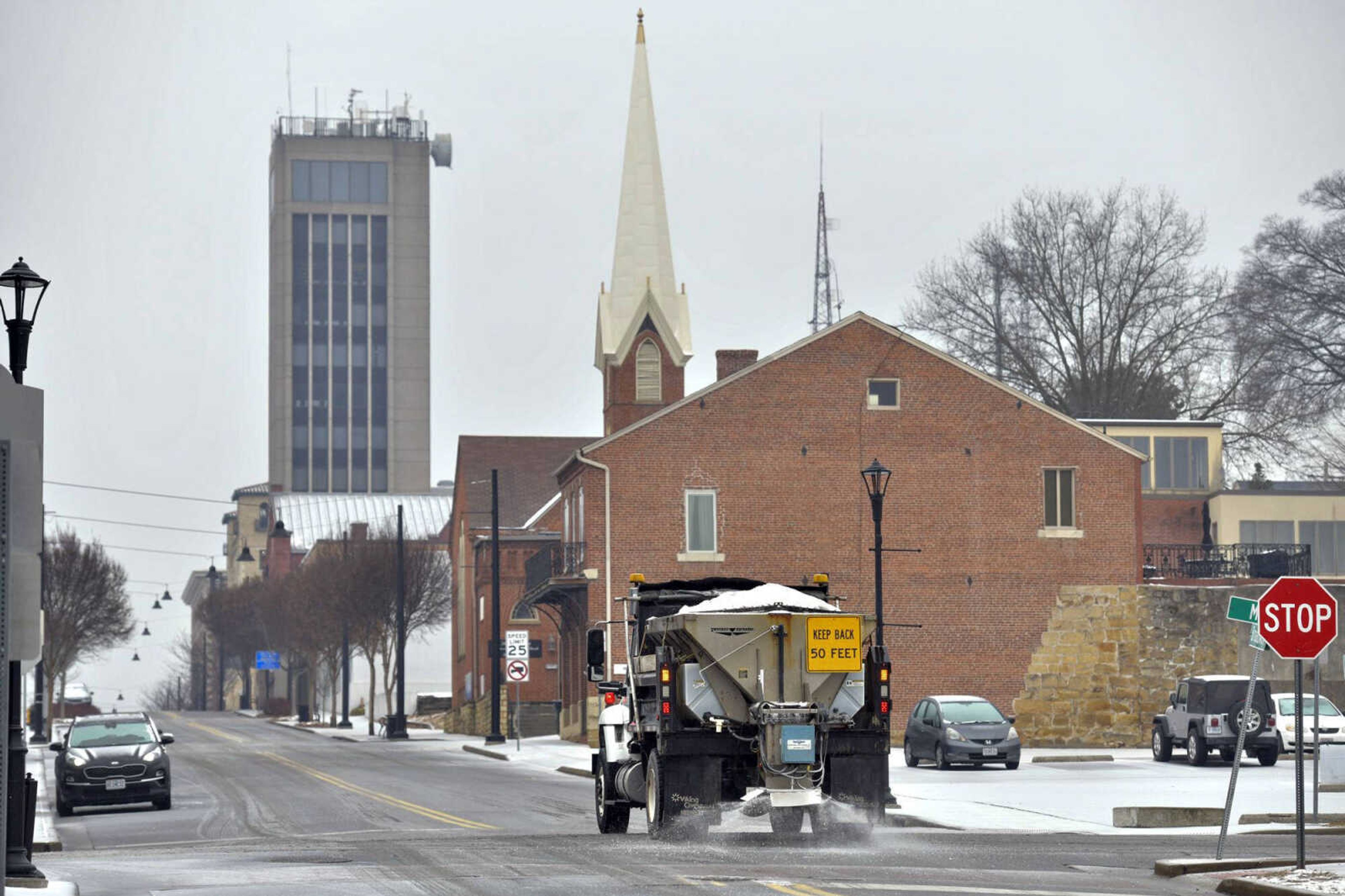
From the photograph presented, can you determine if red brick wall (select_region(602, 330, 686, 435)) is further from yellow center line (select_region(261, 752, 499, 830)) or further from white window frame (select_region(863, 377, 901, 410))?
yellow center line (select_region(261, 752, 499, 830))

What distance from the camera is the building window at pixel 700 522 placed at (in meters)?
51.5

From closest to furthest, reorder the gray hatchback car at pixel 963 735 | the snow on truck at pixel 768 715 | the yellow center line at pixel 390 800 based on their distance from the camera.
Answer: the snow on truck at pixel 768 715
the yellow center line at pixel 390 800
the gray hatchback car at pixel 963 735

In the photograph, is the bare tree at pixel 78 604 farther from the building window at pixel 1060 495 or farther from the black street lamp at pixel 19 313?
the black street lamp at pixel 19 313

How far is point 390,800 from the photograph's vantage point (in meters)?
30.8

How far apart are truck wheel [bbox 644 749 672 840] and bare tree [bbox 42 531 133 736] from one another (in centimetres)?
5852

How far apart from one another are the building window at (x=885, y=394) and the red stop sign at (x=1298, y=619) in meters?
35.6

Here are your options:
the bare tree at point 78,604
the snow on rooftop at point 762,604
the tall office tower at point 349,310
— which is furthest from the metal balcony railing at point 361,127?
the snow on rooftop at point 762,604

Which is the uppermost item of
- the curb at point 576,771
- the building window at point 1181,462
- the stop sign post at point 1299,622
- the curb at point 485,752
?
the building window at point 1181,462

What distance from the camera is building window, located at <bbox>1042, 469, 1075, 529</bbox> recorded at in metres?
52.2

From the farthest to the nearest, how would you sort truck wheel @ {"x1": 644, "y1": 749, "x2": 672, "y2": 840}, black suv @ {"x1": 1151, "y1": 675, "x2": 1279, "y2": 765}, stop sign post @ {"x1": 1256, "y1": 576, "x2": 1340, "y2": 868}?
black suv @ {"x1": 1151, "y1": 675, "x2": 1279, "y2": 765} < truck wheel @ {"x1": 644, "y1": 749, "x2": 672, "y2": 840} < stop sign post @ {"x1": 1256, "y1": 576, "x2": 1340, "y2": 868}

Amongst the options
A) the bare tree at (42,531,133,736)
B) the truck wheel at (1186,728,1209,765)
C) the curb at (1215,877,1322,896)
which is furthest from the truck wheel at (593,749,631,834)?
the bare tree at (42,531,133,736)

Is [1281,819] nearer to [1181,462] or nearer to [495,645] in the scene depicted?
[495,645]

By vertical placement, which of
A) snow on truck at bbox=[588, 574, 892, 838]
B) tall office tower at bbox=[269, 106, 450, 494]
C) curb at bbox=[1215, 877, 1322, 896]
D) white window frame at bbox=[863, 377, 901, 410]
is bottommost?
curb at bbox=[1215, 877, 1322, 896]

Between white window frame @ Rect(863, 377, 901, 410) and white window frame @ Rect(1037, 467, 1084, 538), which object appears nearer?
white window frame @ Rect(1037, 467, 1084, 538)
